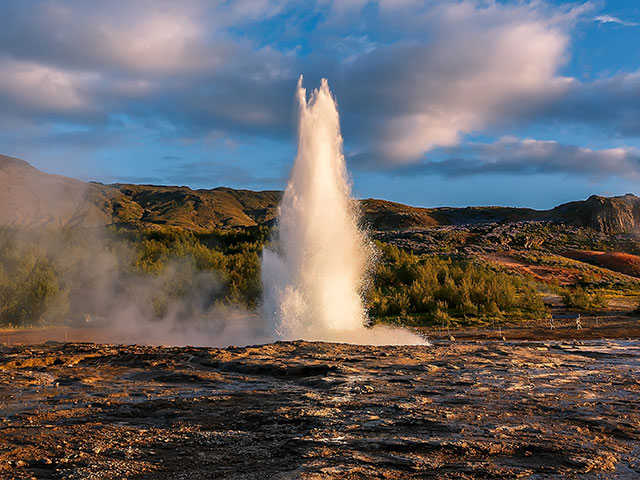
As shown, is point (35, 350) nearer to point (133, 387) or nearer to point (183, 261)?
point (133, 387)

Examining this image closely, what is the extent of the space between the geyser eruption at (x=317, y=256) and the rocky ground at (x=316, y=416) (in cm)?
528

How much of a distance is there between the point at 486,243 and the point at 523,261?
979 centimetres

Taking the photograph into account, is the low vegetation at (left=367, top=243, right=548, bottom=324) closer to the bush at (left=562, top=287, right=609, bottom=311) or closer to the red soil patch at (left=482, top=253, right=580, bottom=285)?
the bush at (left=562, top=287, right=609, bottom=311)

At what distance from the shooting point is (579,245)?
6294 centimetres

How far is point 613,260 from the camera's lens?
52.8 m

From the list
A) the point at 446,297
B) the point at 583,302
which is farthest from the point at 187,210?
the point at 583,302

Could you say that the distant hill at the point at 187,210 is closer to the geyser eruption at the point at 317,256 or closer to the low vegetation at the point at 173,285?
the low vegetation at the point at 173,285

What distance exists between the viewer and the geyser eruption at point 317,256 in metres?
17.3

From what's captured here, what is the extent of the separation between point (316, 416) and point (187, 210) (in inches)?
6224

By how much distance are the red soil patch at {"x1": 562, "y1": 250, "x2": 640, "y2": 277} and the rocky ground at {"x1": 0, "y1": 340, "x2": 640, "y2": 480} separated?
4475 cm

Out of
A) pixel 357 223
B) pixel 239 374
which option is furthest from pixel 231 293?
pixel 239 374

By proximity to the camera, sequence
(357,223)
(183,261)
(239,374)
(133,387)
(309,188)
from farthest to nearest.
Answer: (183,261) → (357,223) → (309,188) → (239,374) → (133,387)

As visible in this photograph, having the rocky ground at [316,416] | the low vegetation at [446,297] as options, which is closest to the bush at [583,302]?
the low vegetation at [446,297]

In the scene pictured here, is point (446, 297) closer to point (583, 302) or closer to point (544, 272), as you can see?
point (583, 302)
